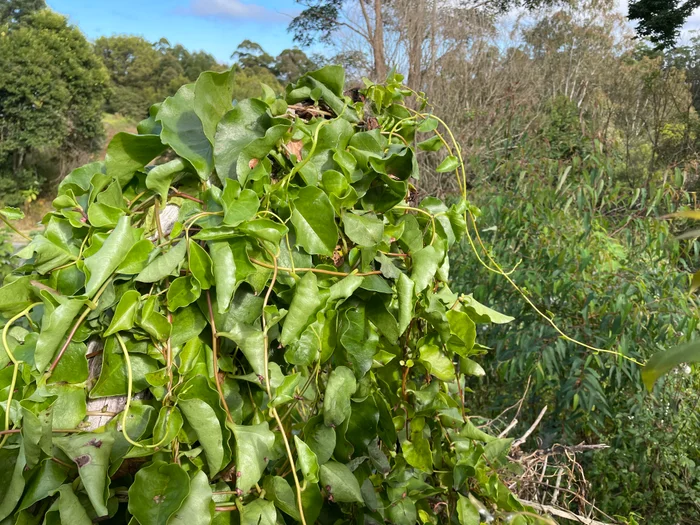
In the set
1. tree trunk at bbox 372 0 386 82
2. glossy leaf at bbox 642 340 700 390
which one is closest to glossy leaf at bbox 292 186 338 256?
glossy leaf at bbox 642 340 700 390

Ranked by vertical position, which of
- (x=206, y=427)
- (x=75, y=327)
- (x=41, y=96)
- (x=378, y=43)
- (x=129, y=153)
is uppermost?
(x=41, y=96)

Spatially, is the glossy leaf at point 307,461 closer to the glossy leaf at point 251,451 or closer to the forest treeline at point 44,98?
the glossy leaf at point 251,451

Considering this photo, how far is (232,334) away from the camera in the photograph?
521 mm

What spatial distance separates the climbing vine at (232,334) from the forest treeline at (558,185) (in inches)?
5.7

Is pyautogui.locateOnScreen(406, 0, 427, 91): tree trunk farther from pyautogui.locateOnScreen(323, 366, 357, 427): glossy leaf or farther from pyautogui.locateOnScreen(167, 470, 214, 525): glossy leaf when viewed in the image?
pyautogui.locateOnScreen(167, 470, 214, 525): glossy leaf

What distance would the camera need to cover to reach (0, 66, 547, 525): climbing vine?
469mm

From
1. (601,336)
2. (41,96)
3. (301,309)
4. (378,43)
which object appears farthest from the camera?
(41,96)

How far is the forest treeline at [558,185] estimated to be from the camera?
5.32 ft

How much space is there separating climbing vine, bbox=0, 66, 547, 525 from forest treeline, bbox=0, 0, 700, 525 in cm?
14

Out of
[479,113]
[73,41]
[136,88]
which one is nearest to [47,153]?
[73,41]

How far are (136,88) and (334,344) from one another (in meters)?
22.5

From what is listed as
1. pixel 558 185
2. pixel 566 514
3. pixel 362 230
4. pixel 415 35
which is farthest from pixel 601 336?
pixel 415 35

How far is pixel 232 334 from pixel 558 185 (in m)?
1.68

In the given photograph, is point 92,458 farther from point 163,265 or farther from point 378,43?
point 378,43
